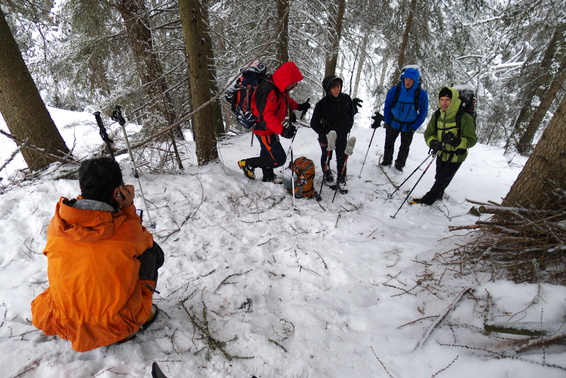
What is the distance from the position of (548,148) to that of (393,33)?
873 centimetres

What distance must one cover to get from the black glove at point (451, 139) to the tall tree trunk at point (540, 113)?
822 cm

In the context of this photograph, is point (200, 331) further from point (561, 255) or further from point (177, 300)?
point (561, 255)

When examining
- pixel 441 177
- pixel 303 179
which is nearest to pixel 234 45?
pixel 303 179

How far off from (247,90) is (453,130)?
3587 mm

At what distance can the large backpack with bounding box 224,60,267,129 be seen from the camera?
457 centimetres

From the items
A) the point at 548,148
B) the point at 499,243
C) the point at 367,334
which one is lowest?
the point at 367,334

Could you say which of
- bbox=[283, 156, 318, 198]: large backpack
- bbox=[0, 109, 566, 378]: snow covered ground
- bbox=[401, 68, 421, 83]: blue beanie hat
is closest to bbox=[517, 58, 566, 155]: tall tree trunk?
bbox=[401, 68, 421, 83]: blue beanie hat

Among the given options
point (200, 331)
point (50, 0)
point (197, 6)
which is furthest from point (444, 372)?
point (50, 0)

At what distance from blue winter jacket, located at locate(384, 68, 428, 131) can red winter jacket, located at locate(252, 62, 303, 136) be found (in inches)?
98.1

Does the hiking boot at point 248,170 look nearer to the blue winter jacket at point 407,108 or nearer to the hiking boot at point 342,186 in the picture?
the hiking boot at point 342,186

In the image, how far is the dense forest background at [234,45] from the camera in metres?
5.87

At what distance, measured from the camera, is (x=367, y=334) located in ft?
8.64

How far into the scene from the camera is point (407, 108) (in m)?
5.78

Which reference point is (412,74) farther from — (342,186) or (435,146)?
(342,186)
